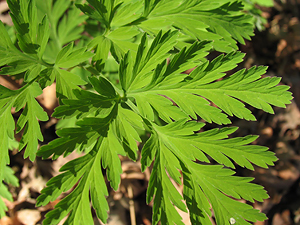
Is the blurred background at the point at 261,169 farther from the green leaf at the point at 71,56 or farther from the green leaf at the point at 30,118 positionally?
the green leaf at the point at 71,56

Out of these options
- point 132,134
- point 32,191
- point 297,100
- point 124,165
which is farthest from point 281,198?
point 32,191

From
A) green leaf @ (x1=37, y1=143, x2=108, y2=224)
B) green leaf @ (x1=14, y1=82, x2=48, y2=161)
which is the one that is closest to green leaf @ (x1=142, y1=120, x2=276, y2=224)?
green leaf @ (x1=37, y1=143, x2=108, y2=224)

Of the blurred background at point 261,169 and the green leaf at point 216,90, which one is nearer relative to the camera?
the green leaf at point 216,90

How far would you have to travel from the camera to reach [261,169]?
2.65m

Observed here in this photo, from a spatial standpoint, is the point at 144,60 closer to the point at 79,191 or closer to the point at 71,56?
the point at 71,56

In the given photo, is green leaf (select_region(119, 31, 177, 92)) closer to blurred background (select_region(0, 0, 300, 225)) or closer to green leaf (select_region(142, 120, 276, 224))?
green leaf (select_region(142, 120, 276, 224))

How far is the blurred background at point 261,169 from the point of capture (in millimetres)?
2229

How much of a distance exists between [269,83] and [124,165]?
1.54 m

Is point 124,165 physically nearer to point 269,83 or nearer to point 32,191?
point 32,191

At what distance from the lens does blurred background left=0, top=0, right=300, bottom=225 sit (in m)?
2.23

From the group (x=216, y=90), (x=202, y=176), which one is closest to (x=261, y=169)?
(x=202, y=176)

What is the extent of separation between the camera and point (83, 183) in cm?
130

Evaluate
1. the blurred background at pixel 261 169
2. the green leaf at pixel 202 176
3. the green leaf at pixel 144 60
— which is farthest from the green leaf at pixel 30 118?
the blurred background at pixel 261 169

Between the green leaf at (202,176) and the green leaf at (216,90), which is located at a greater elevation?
the green leaf at (216,90)
